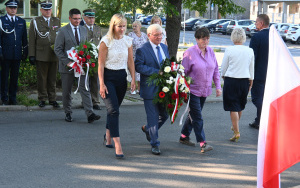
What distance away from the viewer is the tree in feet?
45.0

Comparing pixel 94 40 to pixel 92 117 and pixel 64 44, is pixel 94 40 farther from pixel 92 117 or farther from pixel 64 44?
pixel 92 117

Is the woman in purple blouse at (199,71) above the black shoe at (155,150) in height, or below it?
above

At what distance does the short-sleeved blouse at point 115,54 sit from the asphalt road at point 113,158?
3.98 ft

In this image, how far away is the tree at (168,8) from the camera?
45.0 ft

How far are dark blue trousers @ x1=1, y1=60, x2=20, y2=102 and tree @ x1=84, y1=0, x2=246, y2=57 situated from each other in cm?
363

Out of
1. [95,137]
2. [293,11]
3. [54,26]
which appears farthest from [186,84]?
[293,11]

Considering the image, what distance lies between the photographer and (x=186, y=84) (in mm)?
7422

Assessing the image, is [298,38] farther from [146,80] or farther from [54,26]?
[146,80]

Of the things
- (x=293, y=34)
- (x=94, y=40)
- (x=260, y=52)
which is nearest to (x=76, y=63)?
(x=94, y=40)

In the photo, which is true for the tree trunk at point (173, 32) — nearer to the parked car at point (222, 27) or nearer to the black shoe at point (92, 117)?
the black shoe at point (92, 117)

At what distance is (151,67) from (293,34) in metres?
35.5

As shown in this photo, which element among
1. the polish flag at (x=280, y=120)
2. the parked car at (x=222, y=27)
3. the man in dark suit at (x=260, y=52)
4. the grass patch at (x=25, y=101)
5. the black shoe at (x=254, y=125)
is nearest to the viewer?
the polish flag at (x=280, y=120)

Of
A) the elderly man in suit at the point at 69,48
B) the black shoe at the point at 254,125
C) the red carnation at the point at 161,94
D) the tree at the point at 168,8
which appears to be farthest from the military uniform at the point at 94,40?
the red carnation at the point at 161,94

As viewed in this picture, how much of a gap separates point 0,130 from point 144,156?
2718 mm
